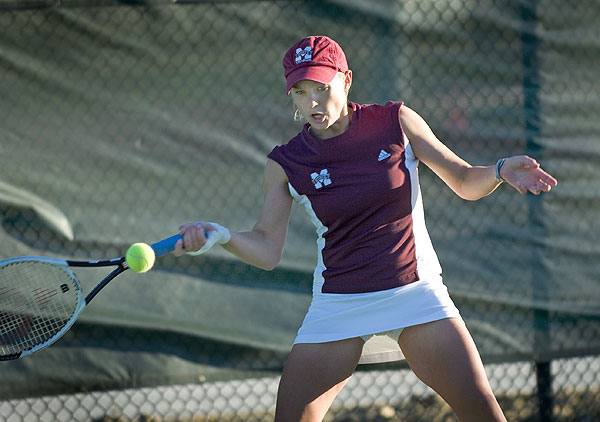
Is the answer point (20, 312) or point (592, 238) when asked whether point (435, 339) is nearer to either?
point (20, 312)

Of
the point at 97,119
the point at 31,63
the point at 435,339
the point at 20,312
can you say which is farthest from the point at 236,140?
the point at 435,339

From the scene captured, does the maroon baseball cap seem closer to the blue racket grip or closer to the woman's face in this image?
the woman's face

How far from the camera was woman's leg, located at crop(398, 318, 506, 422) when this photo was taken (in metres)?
2.46

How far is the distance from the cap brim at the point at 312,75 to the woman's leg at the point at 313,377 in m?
0.83

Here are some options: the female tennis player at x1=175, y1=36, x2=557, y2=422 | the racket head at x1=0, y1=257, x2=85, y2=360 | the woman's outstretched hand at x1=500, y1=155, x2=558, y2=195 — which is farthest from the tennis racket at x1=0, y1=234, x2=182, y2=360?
the woman's outstretched hand at x1=500, y1=155, x2=558, y2=195

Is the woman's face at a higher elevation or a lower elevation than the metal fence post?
higher

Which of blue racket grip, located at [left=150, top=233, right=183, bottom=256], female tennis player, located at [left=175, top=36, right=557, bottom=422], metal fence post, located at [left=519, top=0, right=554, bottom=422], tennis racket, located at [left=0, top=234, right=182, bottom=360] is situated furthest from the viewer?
metal fence post, located at [left=519, top=0, right=554, bottom=422]

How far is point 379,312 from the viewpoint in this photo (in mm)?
2607

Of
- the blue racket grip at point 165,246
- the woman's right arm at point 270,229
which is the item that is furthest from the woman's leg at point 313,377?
the blue racket grip at point 165,246

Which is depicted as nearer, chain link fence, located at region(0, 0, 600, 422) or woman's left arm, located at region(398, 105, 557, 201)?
woman's left arm, located at region(398, 105, 557, 201)

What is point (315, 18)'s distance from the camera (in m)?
4.01

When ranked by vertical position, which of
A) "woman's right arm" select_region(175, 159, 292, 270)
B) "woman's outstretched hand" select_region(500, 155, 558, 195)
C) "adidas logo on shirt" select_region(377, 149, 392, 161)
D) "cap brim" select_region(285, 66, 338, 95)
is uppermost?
"cap brim" select_region(285, 66, 338, 95)

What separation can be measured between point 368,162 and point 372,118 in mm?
167

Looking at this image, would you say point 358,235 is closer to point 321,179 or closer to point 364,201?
point 364,201
